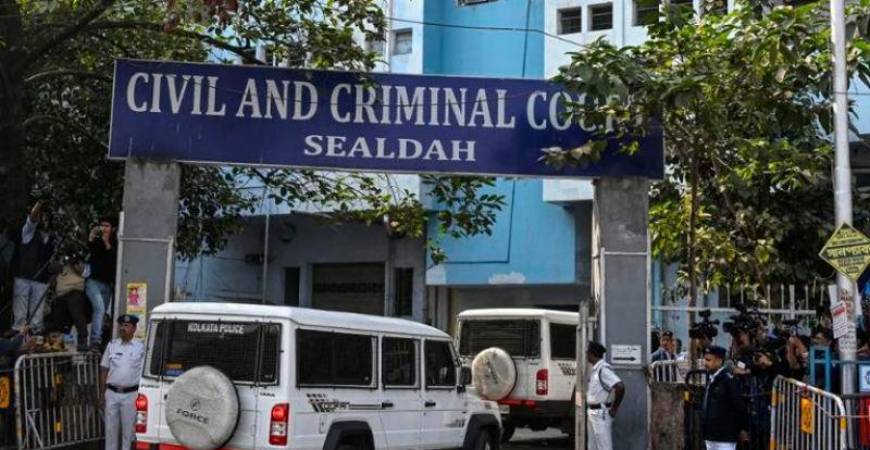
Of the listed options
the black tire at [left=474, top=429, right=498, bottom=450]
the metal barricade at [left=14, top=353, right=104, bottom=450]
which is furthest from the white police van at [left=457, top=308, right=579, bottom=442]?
the metal barricade at [left=14, top=353, right=104, bottom=450]

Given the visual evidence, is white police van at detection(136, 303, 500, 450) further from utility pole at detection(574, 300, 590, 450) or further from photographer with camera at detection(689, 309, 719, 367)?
photographer with camera at detection(689, 309, 719, 367)

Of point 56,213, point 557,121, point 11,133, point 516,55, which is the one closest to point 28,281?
point 11,133

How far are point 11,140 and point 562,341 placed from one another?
28.6ft

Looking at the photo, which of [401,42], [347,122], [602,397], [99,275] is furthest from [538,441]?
[401,42]

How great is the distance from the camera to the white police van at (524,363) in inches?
619

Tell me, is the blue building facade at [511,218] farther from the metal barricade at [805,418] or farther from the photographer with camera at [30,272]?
the metal barricade at [805,418]

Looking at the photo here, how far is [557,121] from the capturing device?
12969 millimetres

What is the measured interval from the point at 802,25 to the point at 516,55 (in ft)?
50.7

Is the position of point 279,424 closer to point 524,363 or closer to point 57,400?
point 57,400

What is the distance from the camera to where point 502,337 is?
16344mm

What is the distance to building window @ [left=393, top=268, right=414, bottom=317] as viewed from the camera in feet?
96.1

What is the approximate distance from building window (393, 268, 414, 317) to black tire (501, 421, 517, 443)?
42.1 ft

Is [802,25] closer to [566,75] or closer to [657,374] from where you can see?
[566,75]

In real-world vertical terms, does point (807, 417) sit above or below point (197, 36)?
below
